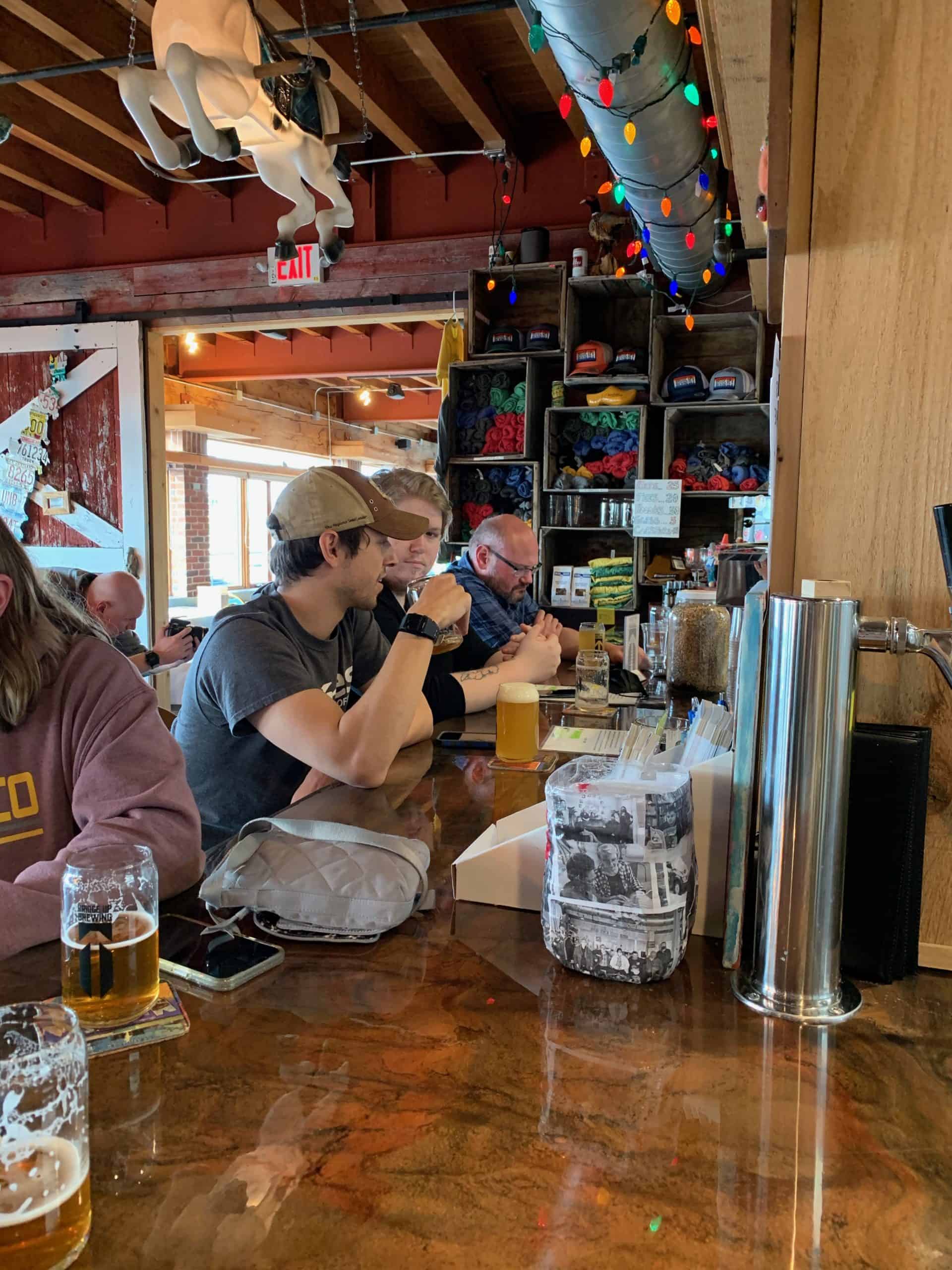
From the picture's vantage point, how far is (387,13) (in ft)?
10.2

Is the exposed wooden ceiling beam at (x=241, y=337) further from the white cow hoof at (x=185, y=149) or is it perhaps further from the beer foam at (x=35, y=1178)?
the beer foam at (x=35, y=1178)

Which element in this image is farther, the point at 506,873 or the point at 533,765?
the point at 533,765

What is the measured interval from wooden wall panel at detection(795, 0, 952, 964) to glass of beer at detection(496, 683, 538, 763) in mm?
924

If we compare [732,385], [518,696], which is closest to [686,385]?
[732,385]

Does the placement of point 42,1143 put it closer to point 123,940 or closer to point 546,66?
point 123,940

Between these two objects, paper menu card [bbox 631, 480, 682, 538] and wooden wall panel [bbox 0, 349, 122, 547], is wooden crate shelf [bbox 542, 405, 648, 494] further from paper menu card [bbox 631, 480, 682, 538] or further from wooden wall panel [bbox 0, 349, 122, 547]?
wooden wall panel [bbox 0, 349, 122, 547]

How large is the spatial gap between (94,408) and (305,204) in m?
3.26

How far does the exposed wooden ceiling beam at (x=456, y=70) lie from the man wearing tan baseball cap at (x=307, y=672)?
2.19m

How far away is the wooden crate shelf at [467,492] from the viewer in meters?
4.99

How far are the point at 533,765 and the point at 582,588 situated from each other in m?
3.16

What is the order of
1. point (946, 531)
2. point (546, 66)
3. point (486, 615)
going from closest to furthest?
point (946, 531), point (486, 615), point (546, 66)

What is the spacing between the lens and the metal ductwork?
2219 millimetres

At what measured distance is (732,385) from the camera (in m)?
4.48

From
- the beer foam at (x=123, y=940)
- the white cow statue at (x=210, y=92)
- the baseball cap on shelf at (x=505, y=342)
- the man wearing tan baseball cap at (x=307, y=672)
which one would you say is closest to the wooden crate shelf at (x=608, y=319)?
the baseball cap on shelf at (x=505, y=342)
